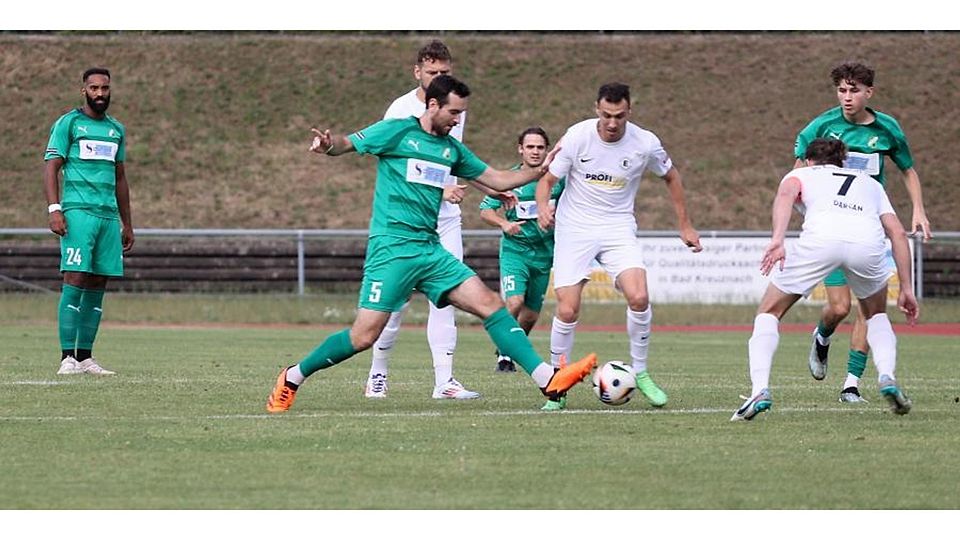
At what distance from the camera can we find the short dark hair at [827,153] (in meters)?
9.87

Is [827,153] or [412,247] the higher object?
[827,153]

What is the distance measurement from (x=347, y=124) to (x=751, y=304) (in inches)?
813

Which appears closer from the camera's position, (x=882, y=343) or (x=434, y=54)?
(x=882, y=343)

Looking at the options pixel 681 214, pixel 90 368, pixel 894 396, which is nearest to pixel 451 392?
pixel 681 214

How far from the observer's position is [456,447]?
831 centimetres

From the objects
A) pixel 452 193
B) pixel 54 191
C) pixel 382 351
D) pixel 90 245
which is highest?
pixel 452 193

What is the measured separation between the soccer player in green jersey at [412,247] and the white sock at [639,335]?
1.10m

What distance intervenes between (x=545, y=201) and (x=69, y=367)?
4.44 metres

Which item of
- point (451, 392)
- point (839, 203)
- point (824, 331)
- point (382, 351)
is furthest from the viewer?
point (824, 331)

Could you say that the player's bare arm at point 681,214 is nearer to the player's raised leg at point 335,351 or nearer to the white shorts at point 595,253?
the white shorts at point 595,253

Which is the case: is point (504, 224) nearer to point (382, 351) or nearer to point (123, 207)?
point (382, 351)

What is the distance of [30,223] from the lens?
4100 centimetres

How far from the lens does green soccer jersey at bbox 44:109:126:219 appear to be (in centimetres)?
1318

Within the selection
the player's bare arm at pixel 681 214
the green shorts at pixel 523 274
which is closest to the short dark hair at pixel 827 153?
the player's bare arm at pixel 681 214
